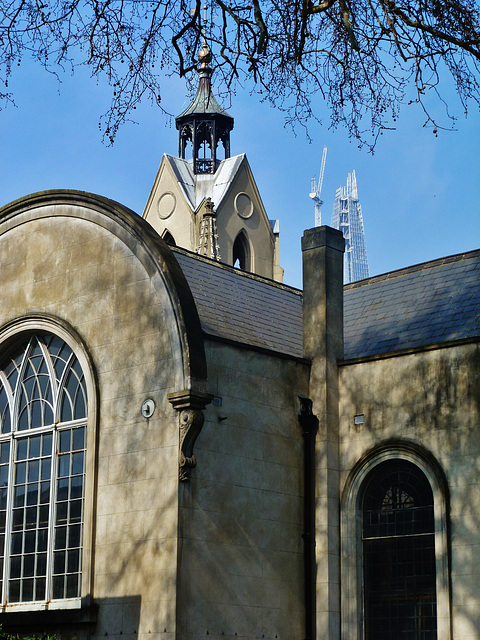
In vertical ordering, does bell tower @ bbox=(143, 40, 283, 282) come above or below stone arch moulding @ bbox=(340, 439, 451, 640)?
above

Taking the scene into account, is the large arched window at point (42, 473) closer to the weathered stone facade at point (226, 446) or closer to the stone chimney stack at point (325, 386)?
the weathered stone facade at point (226, 446)

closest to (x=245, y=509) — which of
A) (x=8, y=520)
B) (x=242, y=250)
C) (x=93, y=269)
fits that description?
(x=8, y=520)

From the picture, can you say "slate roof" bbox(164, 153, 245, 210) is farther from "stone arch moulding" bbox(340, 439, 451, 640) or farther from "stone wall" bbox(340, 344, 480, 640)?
"stone arch moulding" bbox(340, 439, 451, 640)

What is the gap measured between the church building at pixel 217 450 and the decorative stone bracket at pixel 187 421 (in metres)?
0.03

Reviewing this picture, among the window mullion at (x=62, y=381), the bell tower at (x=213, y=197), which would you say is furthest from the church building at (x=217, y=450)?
the bell tower at (x=213, y=197)

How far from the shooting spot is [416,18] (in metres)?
11.6

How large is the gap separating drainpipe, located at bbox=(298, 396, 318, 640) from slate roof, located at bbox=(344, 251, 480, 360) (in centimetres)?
188

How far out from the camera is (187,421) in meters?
18.8

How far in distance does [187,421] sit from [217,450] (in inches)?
42.7

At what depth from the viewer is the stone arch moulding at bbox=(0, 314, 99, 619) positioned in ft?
64.4

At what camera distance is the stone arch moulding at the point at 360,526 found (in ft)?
62.4

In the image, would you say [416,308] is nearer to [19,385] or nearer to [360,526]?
[360,526]

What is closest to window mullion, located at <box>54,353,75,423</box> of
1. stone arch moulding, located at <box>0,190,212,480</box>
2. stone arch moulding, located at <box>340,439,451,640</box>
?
stone arch moulding, located at <box>0,190,212,480</box>

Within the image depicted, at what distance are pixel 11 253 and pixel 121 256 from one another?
3.85 m
